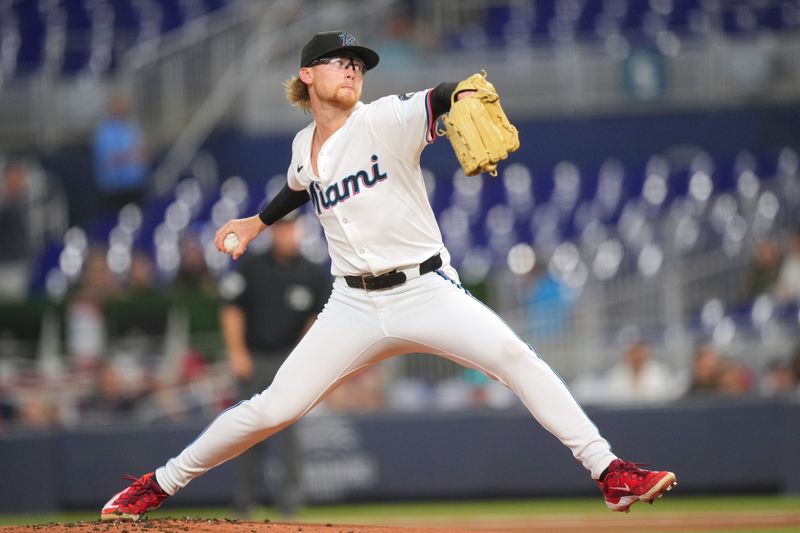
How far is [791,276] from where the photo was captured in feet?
39.7

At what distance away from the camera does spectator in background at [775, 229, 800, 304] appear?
11969 mm

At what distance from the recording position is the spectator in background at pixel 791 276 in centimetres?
1197

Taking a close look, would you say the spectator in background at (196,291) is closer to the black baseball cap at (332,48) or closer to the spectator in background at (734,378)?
the spectator in background at (734,378)

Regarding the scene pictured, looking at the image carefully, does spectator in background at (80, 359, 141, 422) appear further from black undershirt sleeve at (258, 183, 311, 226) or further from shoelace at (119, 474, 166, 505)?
black undershirt sleeve at (258, 183, 311, 226)

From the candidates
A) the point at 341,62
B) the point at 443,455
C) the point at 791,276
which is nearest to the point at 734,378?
the point at 791,276

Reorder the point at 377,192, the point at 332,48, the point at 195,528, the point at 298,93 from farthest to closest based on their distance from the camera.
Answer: the point at 298,93
the point at 195,528
the point at 332,48
the point at 377,192

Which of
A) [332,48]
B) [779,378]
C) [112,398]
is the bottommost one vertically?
[779,378]

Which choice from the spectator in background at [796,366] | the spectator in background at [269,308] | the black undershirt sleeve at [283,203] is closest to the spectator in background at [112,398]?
the spectator in background at [269,308]

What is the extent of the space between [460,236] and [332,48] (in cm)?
851

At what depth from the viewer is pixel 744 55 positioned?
15578 millimetres

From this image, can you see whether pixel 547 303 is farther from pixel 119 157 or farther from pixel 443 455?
pixel 119 157

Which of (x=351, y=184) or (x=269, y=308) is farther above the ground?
(x=351, y=184)

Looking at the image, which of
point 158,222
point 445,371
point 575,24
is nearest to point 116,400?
point 445,371

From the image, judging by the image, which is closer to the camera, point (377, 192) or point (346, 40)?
point (377, 192)
